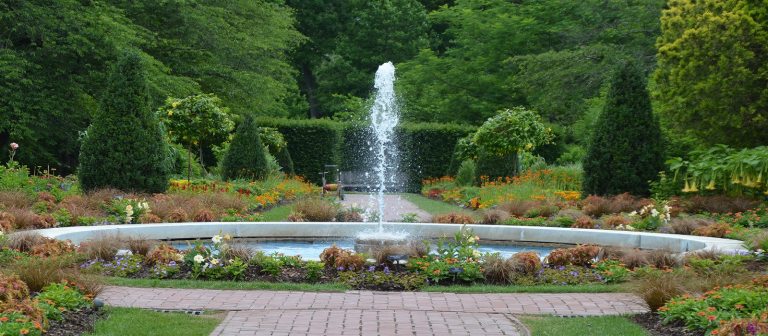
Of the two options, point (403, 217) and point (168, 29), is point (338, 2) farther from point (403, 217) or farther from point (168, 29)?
point (403, 217)

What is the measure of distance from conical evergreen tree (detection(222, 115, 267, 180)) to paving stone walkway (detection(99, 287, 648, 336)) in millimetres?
14992

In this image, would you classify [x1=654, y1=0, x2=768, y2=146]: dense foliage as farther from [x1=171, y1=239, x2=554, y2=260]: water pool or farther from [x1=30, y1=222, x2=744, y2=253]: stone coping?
[x1=171, y1=239, x2=554, y2=260]: water pool

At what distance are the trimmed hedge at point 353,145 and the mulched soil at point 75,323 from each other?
24900 millimetres

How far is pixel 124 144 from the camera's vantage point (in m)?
16.2

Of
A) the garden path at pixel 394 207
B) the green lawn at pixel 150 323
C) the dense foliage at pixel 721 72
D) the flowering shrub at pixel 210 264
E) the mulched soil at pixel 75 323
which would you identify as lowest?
the garden path at pixel 394 207

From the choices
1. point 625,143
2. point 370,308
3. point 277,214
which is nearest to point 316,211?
point 277,214

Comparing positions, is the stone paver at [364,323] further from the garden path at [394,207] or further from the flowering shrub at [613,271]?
the garden path at [394,207]

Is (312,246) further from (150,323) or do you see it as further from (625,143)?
(625,143)

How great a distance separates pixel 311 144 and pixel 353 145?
5.18 feet

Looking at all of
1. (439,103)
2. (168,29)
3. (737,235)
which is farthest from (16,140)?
(737,235)

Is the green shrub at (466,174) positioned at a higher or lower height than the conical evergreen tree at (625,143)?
lower

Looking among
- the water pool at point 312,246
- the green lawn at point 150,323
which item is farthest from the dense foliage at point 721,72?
the green lawn at point 150,323

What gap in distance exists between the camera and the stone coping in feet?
35.6

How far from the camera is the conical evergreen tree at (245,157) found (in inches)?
893
